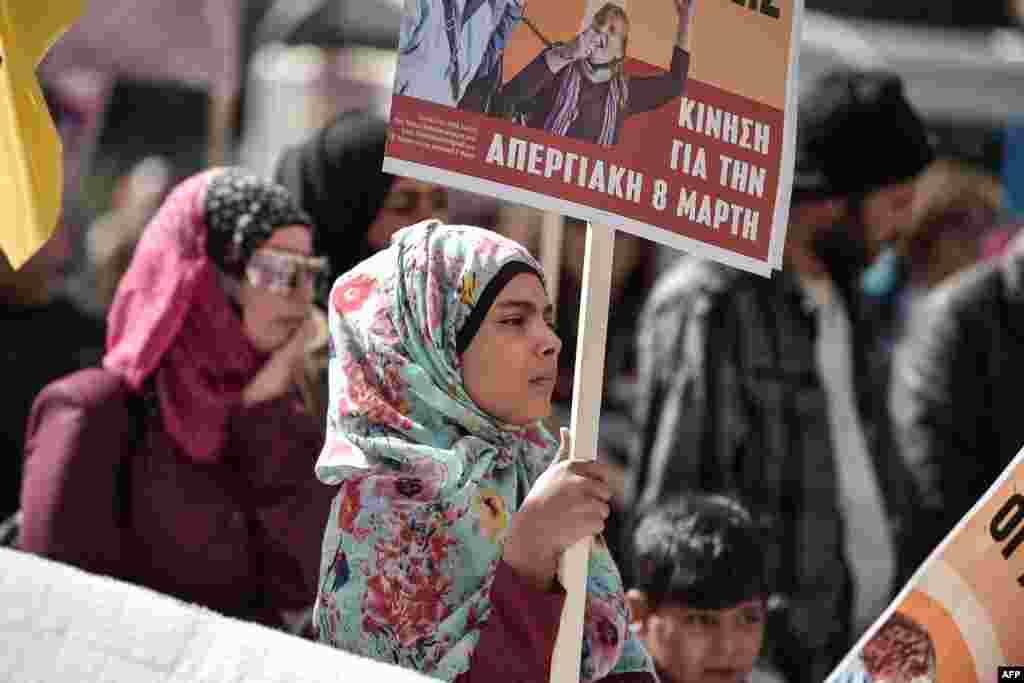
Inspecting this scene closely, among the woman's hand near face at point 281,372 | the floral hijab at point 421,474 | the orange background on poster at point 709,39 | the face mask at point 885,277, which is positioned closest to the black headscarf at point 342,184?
the woman's hand near face at point 281,372

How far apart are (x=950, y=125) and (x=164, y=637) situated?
776cm

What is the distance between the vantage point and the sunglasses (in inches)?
146

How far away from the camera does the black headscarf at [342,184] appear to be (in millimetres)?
4164

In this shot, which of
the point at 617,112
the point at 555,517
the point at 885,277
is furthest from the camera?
the point at 885,277

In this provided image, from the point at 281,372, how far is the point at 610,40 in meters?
1.50

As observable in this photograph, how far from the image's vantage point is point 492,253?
2754 mm

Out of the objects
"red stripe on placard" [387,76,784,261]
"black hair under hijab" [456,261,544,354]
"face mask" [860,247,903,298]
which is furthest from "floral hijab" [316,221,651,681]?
"face mask" [860,247,903,298]

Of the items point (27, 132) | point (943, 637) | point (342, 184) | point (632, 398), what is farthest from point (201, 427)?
point (632, 398)

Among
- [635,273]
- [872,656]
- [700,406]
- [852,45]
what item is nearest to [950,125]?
[852,45]

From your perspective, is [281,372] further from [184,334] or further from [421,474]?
[421,474]

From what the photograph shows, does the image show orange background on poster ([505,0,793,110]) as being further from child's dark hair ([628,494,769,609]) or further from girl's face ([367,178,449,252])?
girl's face ([367,178,449,252])

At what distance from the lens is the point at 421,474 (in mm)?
2617

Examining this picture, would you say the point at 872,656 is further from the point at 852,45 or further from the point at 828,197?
the point at 852,45

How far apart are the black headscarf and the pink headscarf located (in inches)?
16.6
